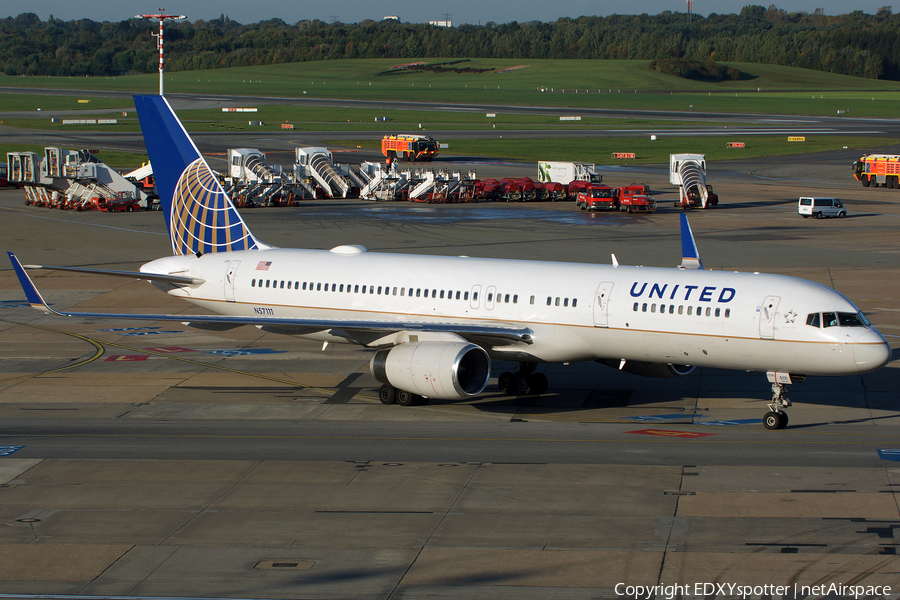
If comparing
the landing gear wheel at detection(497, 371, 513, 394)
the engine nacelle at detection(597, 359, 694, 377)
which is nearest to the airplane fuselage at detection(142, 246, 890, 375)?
the engine nacelle at detection(597, 359, 694, 377)

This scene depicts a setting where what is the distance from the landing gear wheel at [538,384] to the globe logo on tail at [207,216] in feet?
42.3

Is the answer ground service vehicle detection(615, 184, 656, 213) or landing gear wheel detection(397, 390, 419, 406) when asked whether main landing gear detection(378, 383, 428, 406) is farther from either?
ground service vehicle detection(615, 184, 656, 213)

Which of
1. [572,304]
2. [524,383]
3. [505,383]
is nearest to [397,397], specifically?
[505,383]

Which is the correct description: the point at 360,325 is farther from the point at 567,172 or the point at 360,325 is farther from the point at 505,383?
the point at 567,172

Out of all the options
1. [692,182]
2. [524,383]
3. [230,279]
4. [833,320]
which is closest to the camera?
[833,320]

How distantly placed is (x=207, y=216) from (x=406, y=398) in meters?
12.5

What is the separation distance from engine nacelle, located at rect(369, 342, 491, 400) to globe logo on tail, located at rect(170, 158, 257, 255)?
34.2 ft

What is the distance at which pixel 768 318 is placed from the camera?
2748 centimetres

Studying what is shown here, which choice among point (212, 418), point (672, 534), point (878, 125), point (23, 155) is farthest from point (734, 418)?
point (878, 125)

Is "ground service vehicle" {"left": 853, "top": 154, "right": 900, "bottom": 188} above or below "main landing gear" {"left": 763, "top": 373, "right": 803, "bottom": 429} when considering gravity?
above

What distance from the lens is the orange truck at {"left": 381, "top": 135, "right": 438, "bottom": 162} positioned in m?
122

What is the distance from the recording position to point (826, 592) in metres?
17.7

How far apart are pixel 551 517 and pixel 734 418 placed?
10.4 m

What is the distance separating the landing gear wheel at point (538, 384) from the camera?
3297 centimetres
